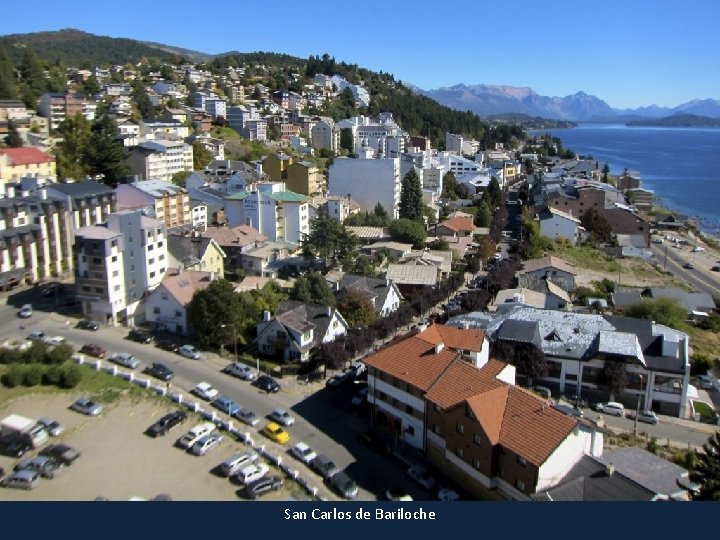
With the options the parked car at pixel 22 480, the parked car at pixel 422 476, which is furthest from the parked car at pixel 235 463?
the parked car at pixel 22 480

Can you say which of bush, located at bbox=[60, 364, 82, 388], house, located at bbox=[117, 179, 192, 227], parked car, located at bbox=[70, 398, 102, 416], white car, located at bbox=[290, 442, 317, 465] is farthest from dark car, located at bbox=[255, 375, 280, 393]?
house, located at bbox=[117, 179, 192, 227]

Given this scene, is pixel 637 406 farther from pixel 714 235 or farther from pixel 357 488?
pixel 714 235

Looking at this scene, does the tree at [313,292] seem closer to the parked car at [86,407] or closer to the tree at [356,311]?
the tree at [356,311]

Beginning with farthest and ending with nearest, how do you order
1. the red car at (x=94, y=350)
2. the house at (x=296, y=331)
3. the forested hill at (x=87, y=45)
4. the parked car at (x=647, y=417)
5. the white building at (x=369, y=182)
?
the forested hill at (x=87, y=45) → the white building at (x=369, y=182) → the house at (x=296, y=331) → the red car at (x=94, y=350) → the parked car at (x=647, y=417)

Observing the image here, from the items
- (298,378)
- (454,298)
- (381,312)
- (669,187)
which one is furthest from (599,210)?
(669,187)

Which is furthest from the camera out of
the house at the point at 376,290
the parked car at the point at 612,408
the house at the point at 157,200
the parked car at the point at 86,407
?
the house at the point at 157,200

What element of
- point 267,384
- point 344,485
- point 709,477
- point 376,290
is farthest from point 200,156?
point 709,477
